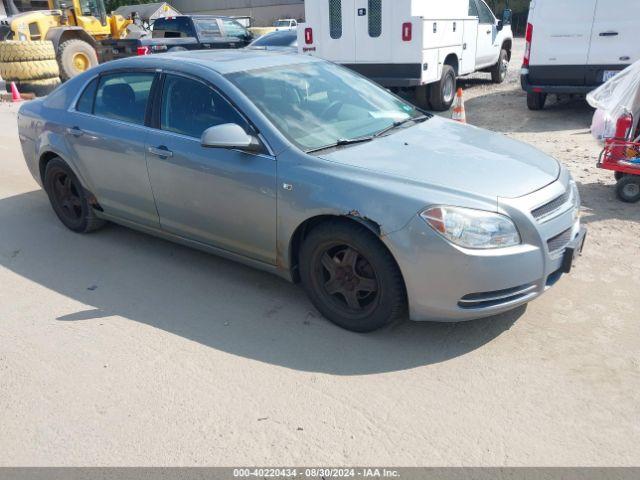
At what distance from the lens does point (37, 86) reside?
49.7ft

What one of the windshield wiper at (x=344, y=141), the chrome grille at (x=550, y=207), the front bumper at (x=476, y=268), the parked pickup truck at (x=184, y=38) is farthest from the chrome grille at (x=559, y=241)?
the parked pickup truck at (x=184, y=38)

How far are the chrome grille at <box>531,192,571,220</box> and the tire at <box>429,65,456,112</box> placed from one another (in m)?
7.35

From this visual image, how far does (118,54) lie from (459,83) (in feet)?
33.4

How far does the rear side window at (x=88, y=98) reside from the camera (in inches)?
188

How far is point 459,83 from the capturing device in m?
14.2

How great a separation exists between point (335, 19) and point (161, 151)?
23.1ft

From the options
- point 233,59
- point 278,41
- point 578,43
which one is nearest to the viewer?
point 233,59

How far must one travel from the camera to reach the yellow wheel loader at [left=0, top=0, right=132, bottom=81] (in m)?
14.5

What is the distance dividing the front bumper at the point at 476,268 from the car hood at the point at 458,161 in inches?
6.6

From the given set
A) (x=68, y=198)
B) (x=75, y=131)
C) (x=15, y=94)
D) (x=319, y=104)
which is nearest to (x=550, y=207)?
(x=319, y=104)

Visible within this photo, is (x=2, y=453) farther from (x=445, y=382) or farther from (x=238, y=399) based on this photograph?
(x=445, y=382)

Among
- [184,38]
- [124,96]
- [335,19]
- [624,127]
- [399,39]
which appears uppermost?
[335,19]

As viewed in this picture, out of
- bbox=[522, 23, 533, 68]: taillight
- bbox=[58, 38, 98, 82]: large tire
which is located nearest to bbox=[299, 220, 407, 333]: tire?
bbox=[522, 23, 533, 68]: taillight

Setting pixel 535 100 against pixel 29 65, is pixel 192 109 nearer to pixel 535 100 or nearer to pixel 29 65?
pixel 535 100
